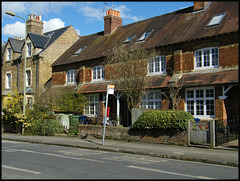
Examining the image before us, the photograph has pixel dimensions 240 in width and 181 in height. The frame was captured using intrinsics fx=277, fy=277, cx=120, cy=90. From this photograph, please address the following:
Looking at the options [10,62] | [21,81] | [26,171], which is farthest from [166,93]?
[10,62]

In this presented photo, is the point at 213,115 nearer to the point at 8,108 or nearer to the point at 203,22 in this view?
the point at 203,22

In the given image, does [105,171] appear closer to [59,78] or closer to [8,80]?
[59,78]

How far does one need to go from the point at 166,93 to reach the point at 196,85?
104 inches

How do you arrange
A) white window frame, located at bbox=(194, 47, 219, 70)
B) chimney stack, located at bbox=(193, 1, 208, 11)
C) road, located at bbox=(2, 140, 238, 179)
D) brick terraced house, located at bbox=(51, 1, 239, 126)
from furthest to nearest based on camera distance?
chimney stack, located at bbox=(193, 1, 208, 11) < white window frame, located at bbox=(194, 47, 219, 70) < brick terraced house, located at bbox=(51, 1, 239, 126) < road, located at bbox=(2, 140, 238, 179)

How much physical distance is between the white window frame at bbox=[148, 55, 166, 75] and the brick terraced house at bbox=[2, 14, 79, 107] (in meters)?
14.4

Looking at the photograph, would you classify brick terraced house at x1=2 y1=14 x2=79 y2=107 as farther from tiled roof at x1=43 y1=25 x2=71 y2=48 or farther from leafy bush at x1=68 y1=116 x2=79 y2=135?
leafy bush at x1=68 y1=116 x2=79 y2=135

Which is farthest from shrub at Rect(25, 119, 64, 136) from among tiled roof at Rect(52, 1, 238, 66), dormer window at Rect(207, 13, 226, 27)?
dormer window at Rect(207, 13, 226, 27)

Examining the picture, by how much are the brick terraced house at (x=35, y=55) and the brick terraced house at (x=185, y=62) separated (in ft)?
18.1

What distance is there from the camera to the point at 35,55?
1312 inches

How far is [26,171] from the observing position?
7.49 meters

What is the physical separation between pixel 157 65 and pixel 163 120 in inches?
346

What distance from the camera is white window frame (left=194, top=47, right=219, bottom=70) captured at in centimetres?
1889

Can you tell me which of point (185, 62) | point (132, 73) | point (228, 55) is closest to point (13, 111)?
point (132, 73)

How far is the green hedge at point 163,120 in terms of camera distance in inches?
539
